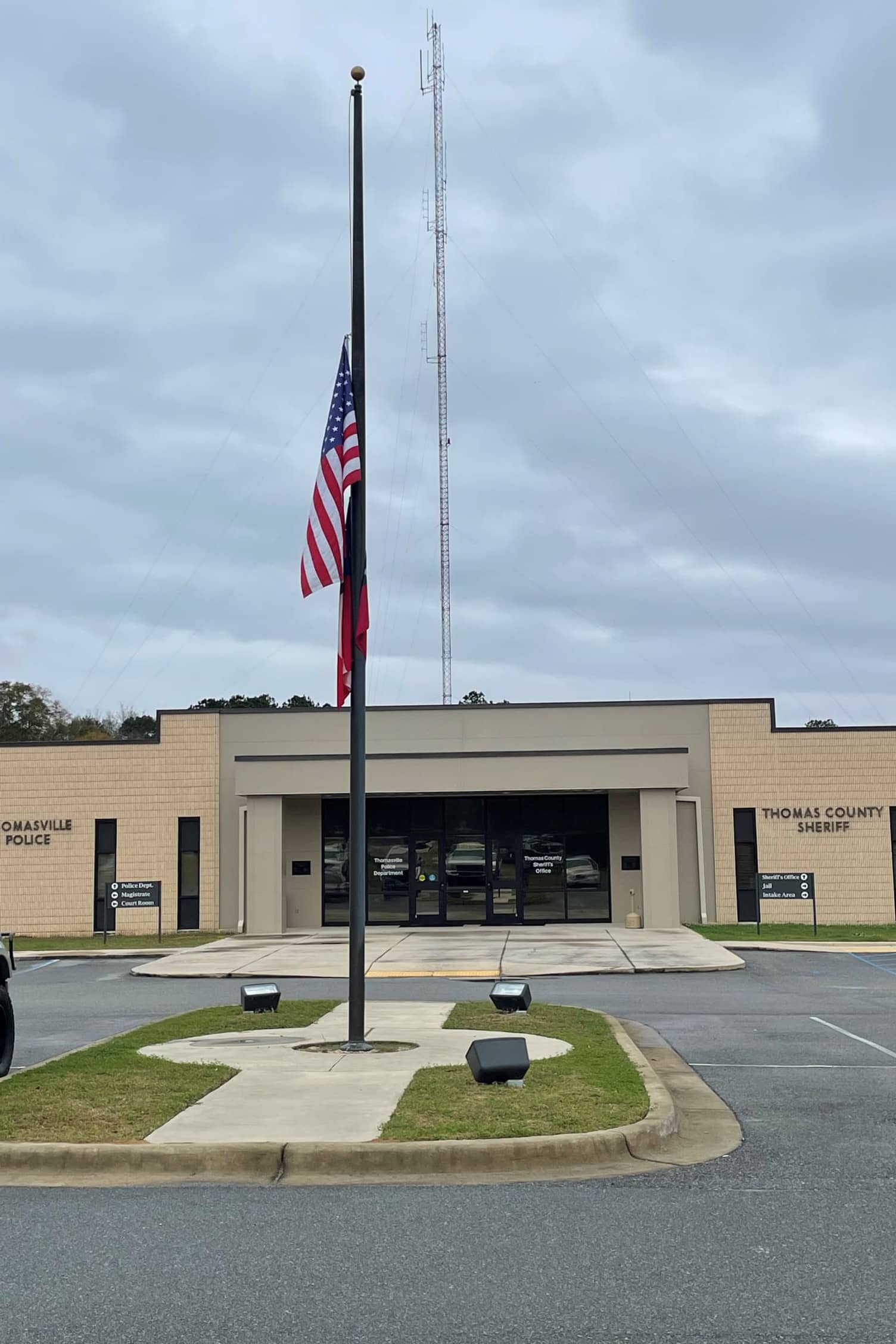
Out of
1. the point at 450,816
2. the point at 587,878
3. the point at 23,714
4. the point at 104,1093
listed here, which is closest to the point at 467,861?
the point at 450,816

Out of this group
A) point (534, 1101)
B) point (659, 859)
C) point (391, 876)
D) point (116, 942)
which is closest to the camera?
point (534, 1101)

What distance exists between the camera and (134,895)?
113ft

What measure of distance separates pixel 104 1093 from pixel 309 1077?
5.74 ft

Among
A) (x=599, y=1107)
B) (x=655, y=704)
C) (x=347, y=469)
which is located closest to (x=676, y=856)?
(x=655, y=704)

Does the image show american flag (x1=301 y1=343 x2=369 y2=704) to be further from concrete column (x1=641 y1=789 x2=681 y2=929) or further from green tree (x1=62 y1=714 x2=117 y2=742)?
green tree (x1=62 y1=714 x2=117 y2=742)

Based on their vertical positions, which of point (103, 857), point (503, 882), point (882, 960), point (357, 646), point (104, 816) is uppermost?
point (357, 646)

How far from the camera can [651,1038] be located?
15242 mm

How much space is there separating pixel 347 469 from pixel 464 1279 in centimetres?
897

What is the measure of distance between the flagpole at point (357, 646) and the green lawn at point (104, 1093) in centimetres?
174

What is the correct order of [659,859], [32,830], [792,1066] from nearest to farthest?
[792,1066], [659,859], [32,830]

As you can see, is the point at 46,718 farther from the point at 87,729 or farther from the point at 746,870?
the point at 746,870

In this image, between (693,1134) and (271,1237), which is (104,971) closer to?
(693,1134)

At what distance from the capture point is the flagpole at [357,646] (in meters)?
13.5

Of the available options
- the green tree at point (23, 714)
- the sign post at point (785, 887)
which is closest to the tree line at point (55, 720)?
the green tree at point (23, 714)
